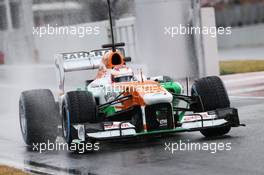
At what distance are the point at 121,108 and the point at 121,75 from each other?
2.29ft

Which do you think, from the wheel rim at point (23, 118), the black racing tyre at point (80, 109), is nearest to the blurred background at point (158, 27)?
the wheel rim at point (23, 118)

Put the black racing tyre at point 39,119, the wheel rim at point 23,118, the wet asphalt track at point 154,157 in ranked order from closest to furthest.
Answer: the wet asphalt track at point 154,157 → the black racing tyre at point 39,119 → the wheel rim at point 23,118

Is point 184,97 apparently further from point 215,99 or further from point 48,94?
point 48,94

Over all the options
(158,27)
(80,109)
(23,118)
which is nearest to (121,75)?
(80,109)

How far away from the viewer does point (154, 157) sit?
34.5ft

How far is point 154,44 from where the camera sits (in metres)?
23.7

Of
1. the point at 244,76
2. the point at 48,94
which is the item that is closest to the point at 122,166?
the point at 48,94

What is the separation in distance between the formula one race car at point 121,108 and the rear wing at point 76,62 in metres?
0.02

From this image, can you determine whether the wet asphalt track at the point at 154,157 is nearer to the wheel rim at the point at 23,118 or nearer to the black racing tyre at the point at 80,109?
the wheel rim at the point at 23,118

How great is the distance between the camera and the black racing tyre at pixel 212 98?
12.0 metres

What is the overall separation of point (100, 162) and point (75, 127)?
91 cm

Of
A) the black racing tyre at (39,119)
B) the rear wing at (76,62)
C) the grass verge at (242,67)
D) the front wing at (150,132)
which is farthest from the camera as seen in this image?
the grass verge at (242,67)

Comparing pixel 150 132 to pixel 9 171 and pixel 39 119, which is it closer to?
pixel 9 171

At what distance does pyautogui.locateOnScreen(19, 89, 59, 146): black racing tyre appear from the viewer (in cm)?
1255
